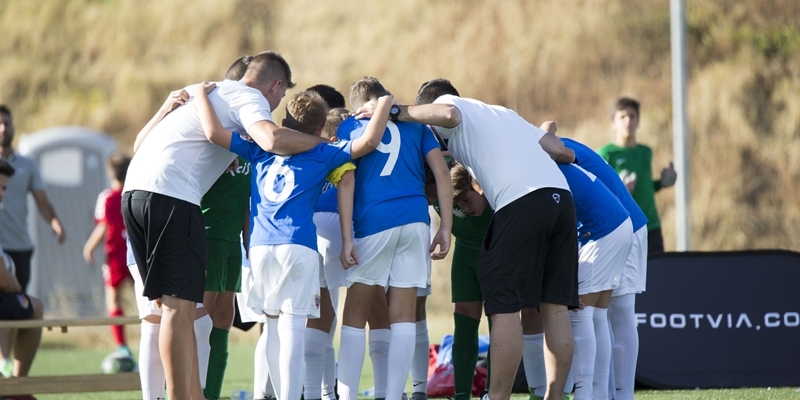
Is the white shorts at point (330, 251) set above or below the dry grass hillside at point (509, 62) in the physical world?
below

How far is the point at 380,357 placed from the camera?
494cm

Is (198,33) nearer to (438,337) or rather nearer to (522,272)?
(438,337)

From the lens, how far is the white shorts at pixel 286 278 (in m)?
4.23

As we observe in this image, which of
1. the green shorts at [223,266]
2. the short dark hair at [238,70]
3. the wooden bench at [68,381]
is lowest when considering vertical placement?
the wooden bench at [68,381]

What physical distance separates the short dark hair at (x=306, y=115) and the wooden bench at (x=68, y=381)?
1995 millimetres

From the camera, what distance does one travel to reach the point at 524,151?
15.0ft

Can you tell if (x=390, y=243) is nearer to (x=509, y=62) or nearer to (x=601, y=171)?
(x=601, y=171)

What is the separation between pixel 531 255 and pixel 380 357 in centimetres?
108

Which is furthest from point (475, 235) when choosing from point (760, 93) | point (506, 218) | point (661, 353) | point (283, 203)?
point (760, 93)

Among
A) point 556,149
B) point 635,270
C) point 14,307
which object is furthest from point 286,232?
point 14,307

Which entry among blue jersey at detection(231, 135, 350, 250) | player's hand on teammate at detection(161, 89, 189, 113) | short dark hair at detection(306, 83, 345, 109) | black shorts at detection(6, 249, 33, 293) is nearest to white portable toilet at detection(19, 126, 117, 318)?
black shorts at detection(6, 249, 33, 293)

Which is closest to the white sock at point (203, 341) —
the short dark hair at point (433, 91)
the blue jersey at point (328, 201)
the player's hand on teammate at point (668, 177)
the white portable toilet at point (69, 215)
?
the blue jersey at point (328, 201)

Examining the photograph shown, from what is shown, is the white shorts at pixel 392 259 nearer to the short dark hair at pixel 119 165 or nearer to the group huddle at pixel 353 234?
the group huddle at pixel 353 234

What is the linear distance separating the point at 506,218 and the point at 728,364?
2682 mm
